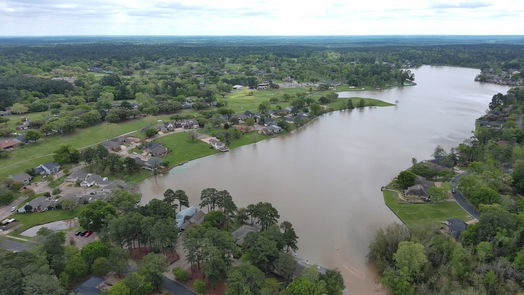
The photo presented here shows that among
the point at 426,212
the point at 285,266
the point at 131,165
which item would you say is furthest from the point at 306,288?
the point at 131,165

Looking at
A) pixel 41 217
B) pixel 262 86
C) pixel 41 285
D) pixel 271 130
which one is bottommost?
pixel 41 217

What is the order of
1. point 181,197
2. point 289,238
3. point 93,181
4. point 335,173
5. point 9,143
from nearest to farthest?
1. point 289,238
2. point 181,197
3. point 93,181
4. point 335,173
5. point 9,143

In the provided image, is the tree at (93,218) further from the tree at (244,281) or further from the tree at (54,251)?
the tree at (244,281)

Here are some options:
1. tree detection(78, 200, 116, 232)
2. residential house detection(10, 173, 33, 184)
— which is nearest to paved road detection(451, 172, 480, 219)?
tree detection(78, 200, 116, 232)

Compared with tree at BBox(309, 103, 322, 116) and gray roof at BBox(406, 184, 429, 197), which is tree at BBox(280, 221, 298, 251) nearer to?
gray roof at BBox(406, 184, 429, 197)

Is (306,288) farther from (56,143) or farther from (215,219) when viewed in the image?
(56,143)

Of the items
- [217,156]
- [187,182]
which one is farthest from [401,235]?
[217,156]

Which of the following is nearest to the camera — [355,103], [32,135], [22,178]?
[22,178]
